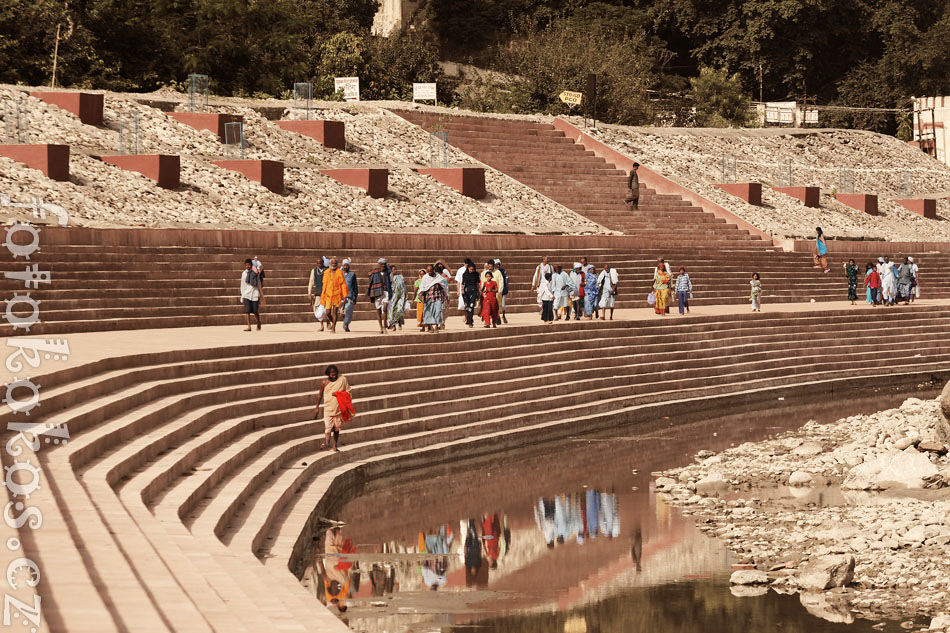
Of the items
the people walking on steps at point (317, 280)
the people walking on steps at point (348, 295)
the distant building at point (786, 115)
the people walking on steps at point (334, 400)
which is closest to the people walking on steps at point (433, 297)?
the people walking on steps at point (348, 295)

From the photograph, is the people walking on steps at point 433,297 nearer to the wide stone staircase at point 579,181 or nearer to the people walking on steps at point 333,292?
the people walking on steps at point 333,292

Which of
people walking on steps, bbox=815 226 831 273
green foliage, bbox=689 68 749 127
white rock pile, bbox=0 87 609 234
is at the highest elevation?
green foliage, bbox=689 68 749 127

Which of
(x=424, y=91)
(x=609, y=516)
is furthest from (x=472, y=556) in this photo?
(x=424, y=91)

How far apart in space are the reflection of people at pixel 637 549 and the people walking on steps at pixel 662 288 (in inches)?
453

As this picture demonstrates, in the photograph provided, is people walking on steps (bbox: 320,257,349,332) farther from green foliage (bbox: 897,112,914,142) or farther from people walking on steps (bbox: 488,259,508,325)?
green foliage (bbox: 897,112,914,142)

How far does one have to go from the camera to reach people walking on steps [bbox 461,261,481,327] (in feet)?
68.1

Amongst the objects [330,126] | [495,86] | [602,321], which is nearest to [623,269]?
[602,321]

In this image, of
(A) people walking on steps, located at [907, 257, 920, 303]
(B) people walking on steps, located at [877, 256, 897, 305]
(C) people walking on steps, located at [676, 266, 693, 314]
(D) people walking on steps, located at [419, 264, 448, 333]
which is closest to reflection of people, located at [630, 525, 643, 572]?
(D) people walking on steps, located at [419, 264, 448, 333]

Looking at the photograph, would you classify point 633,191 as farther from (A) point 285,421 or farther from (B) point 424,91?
(A) point 285,421

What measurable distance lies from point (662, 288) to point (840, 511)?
35.0ft

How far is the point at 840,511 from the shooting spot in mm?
14219

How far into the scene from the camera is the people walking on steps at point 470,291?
68.1 feet

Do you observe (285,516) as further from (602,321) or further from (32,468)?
(602,321)

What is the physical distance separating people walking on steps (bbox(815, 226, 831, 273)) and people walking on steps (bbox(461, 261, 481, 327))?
1233 cm
